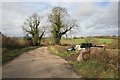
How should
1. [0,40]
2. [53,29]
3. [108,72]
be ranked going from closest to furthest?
1. [108,72]
2. [0,40]
3. [53,29]

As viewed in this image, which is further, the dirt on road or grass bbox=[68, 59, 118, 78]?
the dirt on road

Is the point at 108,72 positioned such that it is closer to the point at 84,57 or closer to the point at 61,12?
the point at 84,57

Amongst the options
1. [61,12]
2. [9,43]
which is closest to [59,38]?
[61,12]

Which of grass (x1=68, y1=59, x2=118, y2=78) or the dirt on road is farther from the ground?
grass (x1=68, y1=59, x2=118, y2=78)

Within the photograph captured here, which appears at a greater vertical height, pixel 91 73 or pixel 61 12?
pixel 61 12

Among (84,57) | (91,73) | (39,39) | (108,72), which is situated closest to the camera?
(108,72)

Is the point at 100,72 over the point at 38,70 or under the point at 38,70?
over

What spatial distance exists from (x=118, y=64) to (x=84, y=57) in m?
6.57

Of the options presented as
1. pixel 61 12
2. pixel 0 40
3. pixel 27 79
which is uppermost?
pixel 61 12

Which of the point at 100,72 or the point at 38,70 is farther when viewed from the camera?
the point at 38,70

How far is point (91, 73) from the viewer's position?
1494cm

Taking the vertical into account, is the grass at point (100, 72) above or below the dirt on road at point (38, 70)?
above

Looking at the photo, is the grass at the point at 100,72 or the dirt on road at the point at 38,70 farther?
the dirt on road at the point at 38,70

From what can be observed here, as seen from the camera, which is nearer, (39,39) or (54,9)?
(54,9)
